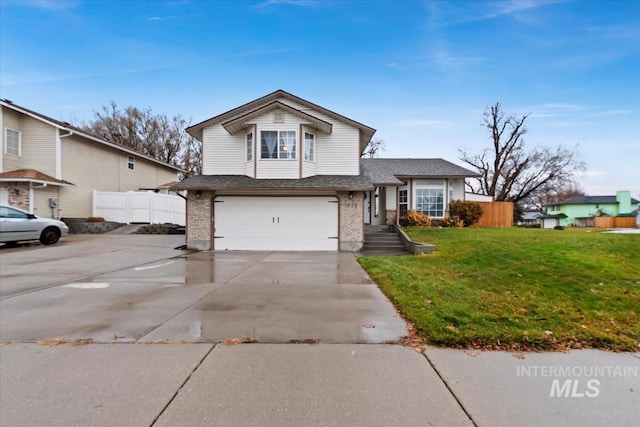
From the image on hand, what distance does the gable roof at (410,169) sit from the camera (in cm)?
1628

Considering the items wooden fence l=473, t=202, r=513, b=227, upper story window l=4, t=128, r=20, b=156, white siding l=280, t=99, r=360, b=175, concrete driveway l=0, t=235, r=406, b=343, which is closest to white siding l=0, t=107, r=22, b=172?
upper story window l=4, t=128, r=20, b=156

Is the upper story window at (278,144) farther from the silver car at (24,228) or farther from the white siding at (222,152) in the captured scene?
the silver car at (24,228)

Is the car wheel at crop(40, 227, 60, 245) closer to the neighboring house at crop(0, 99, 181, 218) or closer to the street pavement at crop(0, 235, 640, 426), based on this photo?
the neighboring house at crop(0, 99, 181, 218)

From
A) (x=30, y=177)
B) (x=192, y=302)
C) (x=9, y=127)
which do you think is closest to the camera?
(x=192, y=302)

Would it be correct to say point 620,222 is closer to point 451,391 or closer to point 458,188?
point 458,188

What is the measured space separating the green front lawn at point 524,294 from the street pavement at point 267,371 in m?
0.30

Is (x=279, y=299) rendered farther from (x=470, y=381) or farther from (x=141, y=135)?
(x=141, y=135)

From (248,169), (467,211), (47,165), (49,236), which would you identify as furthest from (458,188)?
(47,165)

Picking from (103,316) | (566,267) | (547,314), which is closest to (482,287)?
(547,314)

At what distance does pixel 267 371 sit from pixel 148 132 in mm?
37841

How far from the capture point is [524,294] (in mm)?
4988

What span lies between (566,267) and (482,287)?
99.2 inches

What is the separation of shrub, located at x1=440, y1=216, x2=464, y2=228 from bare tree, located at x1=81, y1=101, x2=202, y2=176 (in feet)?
90.2

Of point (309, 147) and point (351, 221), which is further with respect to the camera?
point (309, 147)
